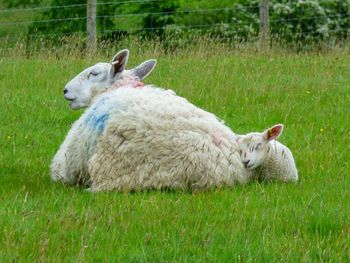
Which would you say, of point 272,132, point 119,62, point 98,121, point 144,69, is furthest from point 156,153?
point 144,69

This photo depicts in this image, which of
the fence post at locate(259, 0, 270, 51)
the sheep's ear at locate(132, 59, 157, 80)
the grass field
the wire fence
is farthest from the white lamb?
the wire fence

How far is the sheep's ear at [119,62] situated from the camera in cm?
757

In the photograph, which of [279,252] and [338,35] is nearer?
[279,252]

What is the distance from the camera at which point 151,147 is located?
657 cm

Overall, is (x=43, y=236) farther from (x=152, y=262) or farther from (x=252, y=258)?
(x=252, y=258)

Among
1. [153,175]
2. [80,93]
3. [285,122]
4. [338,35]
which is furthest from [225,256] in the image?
[338,35]

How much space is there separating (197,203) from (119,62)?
2.01m

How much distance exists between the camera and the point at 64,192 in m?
6.53

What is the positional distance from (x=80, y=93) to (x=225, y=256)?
10.4 ft

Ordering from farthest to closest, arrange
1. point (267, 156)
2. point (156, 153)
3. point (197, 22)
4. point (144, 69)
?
point (197, 22) → point (144, 69) → point (267, 156) → point (156, 153)

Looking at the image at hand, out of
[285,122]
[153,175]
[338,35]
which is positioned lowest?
[338,35]

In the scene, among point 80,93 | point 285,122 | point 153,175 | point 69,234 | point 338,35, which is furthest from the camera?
point 338,35

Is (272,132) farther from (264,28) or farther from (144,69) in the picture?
(264,28)

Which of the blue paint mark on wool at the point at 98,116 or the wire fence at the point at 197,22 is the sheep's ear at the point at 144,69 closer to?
the blue paint mark on wool at the point at 98,116
